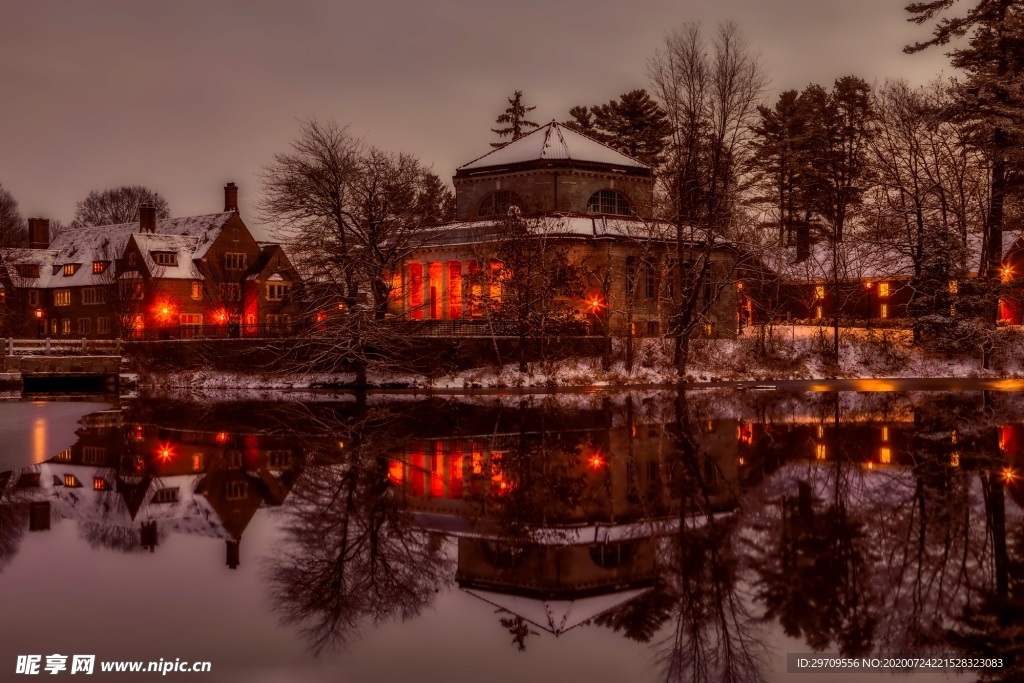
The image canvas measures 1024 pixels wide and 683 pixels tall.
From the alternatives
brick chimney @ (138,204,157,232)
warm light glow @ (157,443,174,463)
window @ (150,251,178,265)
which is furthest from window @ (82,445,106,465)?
brick chimney @ (138,204,157,232)

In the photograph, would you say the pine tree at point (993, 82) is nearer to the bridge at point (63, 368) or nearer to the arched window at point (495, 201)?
the arched window at point (495, 201)

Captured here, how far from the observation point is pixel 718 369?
42.7 meters

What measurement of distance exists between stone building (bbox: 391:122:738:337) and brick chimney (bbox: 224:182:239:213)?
2902 cm

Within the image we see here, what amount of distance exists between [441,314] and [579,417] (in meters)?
25.1

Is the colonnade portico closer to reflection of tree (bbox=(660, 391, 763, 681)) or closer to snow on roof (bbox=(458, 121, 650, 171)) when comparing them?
snow on roof (bbox=(458, 121, 650, 171))

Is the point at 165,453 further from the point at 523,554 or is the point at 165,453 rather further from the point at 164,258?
the point at 164,258

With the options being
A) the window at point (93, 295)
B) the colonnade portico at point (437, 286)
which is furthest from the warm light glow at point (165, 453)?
the window at point (93, 295)

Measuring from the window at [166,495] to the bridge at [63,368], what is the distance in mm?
36266

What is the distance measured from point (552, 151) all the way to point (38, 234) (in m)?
50.4

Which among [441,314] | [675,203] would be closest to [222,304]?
[441,314]

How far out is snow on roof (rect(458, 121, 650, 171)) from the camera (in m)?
53.8

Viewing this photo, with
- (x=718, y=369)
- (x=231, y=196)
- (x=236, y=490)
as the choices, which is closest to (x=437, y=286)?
(x=718, y=369)

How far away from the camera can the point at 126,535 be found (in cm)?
1412

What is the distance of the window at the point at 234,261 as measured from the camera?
2911 inches
